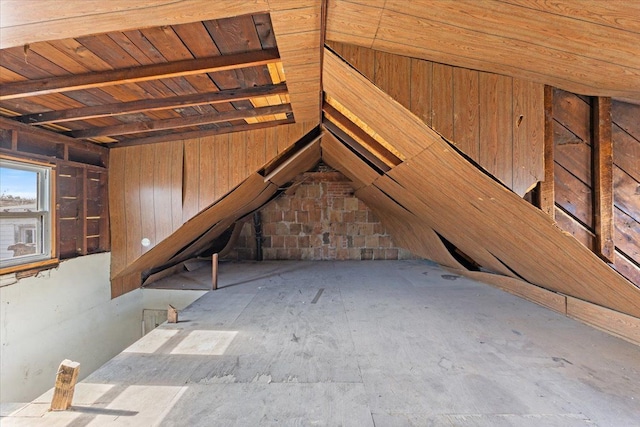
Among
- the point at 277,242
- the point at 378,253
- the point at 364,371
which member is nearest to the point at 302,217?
the point at 277,242

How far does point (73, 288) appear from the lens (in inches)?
123

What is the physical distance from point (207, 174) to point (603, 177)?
11.8 feet

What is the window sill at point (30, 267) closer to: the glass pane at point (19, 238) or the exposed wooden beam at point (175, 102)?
the glass pane at point (19, 238)

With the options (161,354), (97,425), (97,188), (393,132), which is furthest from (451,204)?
(97,188)

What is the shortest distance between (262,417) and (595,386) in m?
2.13

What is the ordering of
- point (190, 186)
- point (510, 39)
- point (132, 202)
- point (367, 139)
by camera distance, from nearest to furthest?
point (510, 39) → point (367, 139) → point (190, 186) → point (132, 202)

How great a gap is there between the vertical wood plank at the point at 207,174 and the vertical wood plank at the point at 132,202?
86cm

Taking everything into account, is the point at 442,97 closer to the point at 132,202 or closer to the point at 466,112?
the point at 466,112

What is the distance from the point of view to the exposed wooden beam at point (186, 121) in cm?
274

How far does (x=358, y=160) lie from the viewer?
12.8 feet

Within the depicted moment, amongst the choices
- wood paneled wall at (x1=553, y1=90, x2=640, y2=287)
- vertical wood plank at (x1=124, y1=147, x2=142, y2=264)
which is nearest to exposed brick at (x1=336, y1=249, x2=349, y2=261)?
vertical wood plank at (x1=124, y1=147, x2=142, y2=264)

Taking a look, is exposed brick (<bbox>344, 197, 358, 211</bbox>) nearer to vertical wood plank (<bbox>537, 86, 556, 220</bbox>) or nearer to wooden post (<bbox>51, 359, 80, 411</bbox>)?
vertical wood plank (<bbox>537, 86, 556, 220</bbox>)

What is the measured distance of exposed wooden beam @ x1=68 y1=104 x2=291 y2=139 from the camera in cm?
274

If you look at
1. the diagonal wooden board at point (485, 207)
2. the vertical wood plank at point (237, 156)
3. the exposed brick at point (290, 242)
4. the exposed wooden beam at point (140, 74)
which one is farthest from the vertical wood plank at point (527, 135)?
the exposed brick at point (290, 242)
